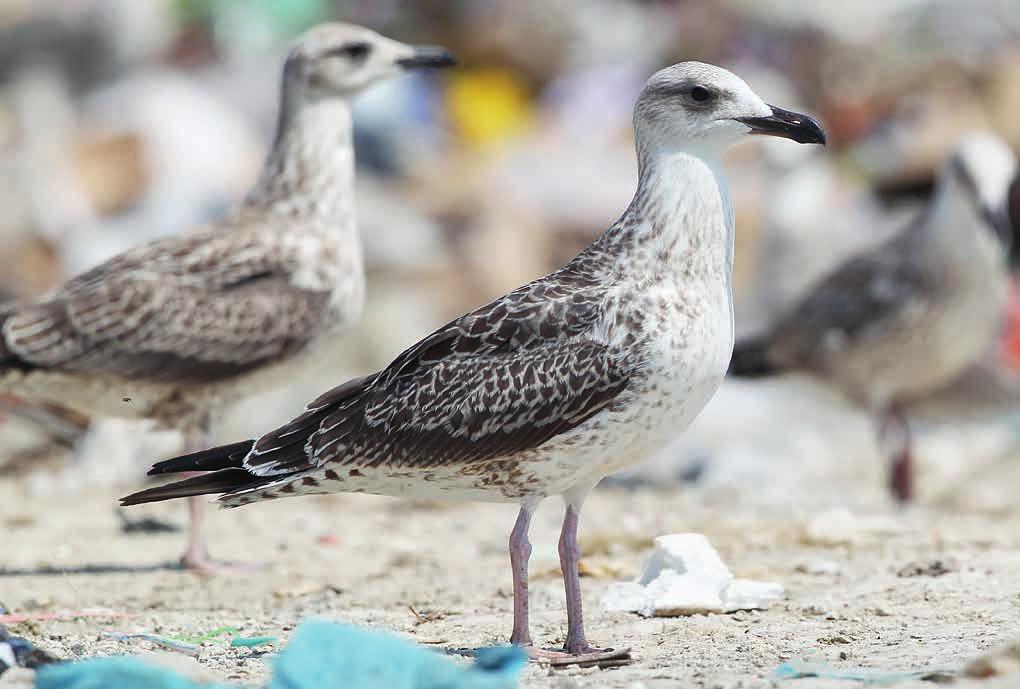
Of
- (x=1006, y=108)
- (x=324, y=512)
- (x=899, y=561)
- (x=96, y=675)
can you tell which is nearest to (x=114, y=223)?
(x=324, y=512)

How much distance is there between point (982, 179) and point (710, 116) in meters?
4.55

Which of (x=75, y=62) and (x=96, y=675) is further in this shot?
(x=75, y=62)

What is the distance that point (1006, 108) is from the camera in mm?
15320

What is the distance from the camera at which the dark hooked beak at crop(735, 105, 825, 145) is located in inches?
203

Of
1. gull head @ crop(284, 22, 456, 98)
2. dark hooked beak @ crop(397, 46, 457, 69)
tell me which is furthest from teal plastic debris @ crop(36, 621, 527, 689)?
dark hooked beak @ crop(397, 46, 457, 69)

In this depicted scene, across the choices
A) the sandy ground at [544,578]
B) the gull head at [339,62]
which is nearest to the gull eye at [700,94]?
the sandy ground at [544,578]

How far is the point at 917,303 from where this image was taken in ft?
30.5

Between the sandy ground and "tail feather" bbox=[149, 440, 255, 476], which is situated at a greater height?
"tail feather" bbox=[149, 440, 255, 476]

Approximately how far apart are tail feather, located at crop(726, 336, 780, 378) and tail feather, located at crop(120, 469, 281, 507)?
5.30m

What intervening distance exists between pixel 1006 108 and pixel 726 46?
2.86m

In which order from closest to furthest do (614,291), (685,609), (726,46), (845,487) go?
(614,291) < (685,609) < (845,487) < (726,46)

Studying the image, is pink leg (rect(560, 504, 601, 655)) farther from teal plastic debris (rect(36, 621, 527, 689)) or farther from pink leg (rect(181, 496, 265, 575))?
pink leg (rect(181, 496, 265, 575))

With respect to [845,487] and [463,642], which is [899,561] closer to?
[463,642]

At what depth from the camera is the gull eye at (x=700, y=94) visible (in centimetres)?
520
